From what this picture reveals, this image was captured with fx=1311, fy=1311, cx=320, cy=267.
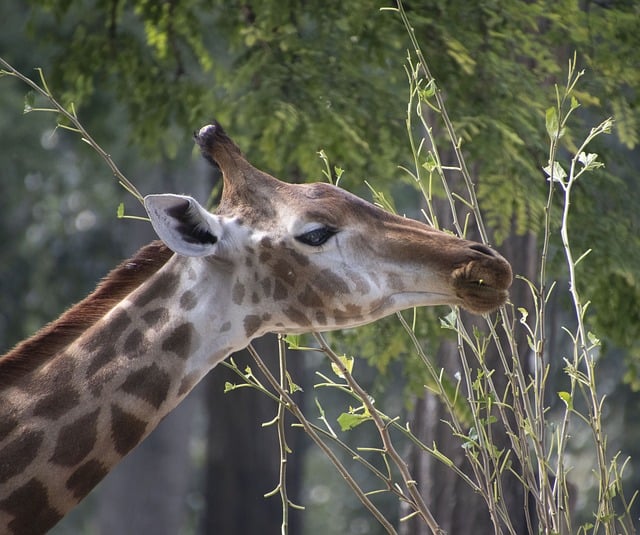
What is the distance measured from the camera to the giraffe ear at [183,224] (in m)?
3.93

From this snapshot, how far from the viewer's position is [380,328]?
24.4 ft

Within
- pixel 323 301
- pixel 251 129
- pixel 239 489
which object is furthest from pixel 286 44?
pixel 239 489

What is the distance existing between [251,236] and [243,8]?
12.7ft

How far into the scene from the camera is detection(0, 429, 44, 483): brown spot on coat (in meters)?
3.92

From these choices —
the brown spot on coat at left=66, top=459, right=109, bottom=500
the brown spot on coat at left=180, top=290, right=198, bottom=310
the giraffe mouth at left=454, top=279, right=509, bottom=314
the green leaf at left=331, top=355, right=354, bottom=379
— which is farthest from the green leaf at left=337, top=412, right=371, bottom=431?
the brown spot on coat at left=66, top=459, right=109, bottom=500

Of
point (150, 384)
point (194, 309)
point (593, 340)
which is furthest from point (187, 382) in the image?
point (593, 340)

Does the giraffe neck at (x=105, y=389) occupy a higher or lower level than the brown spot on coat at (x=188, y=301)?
lower

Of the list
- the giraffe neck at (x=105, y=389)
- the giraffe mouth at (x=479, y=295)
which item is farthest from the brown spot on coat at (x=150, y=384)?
the giraffe mouth at (x=479, y=295)

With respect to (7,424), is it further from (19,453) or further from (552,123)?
(552,123)

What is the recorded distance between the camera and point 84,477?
398 cm

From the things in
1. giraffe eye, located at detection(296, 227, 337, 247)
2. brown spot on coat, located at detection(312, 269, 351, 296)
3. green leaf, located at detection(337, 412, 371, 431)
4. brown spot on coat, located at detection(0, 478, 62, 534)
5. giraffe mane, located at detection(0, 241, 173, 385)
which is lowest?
brown spot on coat, located at detection(0, 478, 62, 534)

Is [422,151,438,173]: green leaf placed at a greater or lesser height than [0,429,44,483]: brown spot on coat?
greater

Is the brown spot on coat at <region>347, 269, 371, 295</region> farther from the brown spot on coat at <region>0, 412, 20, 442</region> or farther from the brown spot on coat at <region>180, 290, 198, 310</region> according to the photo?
the brown spot on coat at <region>0, 412, 20, 442</region>

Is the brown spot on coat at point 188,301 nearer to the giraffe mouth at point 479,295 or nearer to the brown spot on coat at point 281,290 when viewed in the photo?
the brown spot on coat at point 281,290
